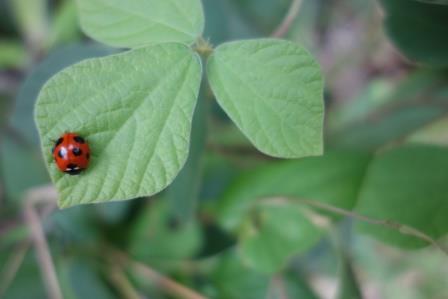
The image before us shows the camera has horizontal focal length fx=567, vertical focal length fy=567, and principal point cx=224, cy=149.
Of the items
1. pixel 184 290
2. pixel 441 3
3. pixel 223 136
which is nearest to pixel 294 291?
pixel 184 290

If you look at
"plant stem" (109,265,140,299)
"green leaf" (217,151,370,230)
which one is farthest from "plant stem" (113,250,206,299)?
"green leaf" (217,151,370,230)

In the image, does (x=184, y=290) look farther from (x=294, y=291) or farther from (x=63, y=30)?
(x=63, y=30)

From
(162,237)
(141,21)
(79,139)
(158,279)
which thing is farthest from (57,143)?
(162,237)

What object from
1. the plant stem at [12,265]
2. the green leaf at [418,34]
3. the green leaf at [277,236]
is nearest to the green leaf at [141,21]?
the green leaf at [418,34]

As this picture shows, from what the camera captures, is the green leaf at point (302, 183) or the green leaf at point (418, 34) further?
the green leaf at point (302, 183)

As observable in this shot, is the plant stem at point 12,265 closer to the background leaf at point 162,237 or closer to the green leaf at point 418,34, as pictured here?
the background leaf at point 162,237

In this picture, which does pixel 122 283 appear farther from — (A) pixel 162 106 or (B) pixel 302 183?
(A) pixel 162 106

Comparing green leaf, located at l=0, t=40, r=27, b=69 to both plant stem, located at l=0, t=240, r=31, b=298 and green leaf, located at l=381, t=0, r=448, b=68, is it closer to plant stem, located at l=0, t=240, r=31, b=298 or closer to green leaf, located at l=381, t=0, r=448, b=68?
plant stem, located at l=0, t=240, r=31, b=298
